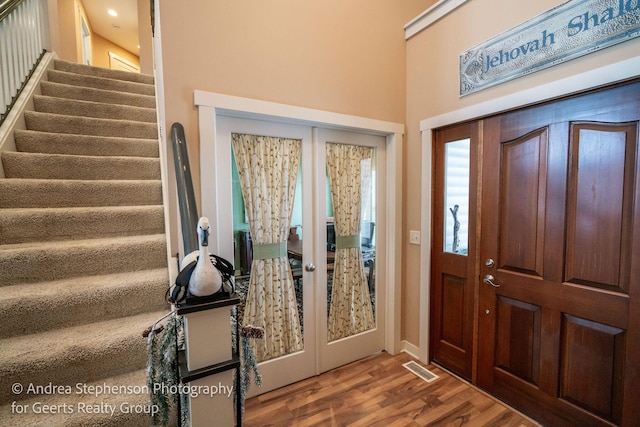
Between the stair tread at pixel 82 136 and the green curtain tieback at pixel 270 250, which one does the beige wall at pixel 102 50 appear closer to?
the stair tread at pixel 82 136

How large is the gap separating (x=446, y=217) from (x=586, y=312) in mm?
1028

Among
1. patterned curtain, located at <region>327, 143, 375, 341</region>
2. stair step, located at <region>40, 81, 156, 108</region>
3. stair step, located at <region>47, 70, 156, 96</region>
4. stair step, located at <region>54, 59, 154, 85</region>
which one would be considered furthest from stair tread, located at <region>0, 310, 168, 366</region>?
stair step, located at <region>54, 59, 154, 85</region>

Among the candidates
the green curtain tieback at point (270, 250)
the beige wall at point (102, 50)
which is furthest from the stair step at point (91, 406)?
the beige wall at point (102, 50)

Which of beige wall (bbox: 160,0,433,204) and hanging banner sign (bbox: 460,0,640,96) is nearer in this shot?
hanging banner sign (bbox: 460,0,640,96)

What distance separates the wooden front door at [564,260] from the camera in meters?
1.43

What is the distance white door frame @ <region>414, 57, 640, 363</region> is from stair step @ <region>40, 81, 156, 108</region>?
3003 mm

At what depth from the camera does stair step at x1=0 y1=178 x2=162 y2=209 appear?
5.81 ft

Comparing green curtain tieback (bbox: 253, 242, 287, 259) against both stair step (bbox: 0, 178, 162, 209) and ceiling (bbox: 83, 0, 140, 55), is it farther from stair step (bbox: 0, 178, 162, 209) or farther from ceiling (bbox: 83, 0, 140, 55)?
ceiling (bbox: 83, 0, 140, 55)

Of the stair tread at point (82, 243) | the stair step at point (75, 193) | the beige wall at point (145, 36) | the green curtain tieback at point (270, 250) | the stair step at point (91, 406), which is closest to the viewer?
the stair step at point (91, 406)

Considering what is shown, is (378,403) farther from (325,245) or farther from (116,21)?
(116,21)

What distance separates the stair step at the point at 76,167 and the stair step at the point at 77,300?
0.97m

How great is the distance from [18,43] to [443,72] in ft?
12.3

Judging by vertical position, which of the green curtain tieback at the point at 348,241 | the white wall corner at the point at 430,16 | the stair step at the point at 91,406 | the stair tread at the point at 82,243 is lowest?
the stair step at the point at 91,406

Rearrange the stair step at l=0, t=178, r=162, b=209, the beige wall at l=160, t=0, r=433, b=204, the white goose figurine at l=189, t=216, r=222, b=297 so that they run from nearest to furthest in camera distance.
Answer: the white goose figurine at l=189, t=216, r=222, b=297
the beige wall at l=160, t=0, r=433, b=204
the stair step at l=0, t=178, r=162, b=209
